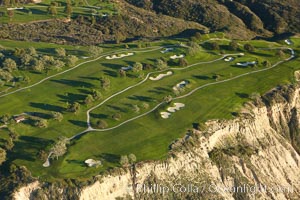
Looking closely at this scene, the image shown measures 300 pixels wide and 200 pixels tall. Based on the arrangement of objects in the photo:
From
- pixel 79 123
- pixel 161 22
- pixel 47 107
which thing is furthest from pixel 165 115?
pixel 161 22

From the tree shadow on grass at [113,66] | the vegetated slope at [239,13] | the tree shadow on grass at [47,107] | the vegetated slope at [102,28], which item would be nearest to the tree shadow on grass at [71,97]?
the tree shadow on grass at [47,107]

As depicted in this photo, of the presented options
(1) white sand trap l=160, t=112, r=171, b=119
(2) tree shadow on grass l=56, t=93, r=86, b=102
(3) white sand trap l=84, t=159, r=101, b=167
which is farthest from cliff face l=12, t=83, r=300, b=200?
(2) tree shadow on grass l=56, t=93, r=86, b=102

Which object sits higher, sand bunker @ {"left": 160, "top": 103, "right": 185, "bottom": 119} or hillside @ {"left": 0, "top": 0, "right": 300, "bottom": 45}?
hillside @ {"left": 0, "top": 0, "right": 300, "bottom": 45}

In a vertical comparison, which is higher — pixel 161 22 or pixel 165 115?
pixel 161 22

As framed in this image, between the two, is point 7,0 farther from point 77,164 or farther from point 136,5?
point 77,164

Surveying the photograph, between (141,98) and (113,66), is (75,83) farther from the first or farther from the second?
(141,98)

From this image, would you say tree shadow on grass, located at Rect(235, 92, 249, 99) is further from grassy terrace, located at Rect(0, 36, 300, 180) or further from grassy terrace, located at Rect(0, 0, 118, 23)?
grassy terrace, located at Rect(0, 0, 118, 23)
